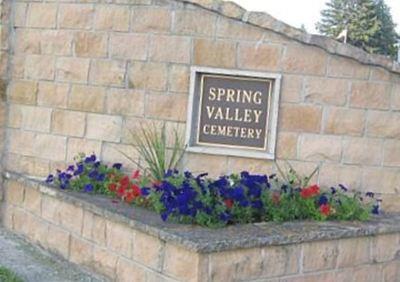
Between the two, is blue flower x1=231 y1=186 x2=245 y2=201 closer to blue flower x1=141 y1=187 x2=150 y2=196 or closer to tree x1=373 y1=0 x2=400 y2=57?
blue flower x1=141 y1=187 x2=150 y2=196

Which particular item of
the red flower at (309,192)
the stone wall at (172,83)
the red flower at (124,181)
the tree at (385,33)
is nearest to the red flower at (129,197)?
the red flower at (124,181)

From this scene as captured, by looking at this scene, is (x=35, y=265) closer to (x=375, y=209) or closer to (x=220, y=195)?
(x=220, y=195)

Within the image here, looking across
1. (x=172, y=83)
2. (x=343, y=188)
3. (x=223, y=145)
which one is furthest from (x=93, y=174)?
(x=343, y=188)

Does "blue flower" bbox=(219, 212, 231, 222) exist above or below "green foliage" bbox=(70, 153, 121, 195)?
below

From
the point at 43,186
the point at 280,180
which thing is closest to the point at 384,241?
the point at 280,180

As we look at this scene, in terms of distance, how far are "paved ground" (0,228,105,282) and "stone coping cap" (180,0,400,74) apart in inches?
87.2

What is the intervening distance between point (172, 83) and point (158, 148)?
53 centimetres

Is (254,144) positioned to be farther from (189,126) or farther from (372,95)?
(372,95)

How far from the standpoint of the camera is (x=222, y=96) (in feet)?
15.2

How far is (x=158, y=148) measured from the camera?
4.75 m

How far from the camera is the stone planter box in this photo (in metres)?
3.44

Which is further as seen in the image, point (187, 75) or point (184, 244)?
point (187, 75)

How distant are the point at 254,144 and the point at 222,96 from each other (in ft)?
1.47

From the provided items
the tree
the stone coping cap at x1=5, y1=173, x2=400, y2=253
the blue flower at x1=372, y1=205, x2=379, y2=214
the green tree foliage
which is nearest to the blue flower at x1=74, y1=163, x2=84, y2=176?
the stone coping cap at x1=5, y1=173, x2=400, y2=253
